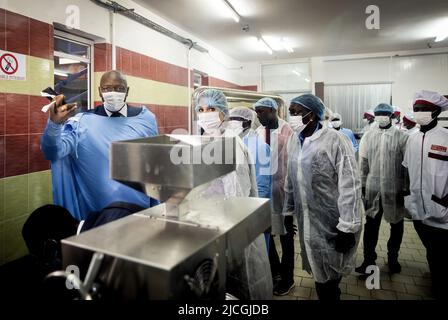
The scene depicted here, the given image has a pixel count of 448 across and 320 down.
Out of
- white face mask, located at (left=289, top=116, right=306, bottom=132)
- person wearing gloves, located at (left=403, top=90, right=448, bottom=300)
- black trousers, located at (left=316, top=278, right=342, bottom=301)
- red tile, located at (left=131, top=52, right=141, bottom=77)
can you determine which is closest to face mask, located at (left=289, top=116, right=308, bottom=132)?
white face mask, located at (left=289, top=116, right=306, bottom=132)

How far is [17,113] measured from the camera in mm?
2607

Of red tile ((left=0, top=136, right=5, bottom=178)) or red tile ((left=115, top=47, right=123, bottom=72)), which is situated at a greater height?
red tile ((left=115, top=47, right=123, bottom=72))

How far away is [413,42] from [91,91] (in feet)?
20.8

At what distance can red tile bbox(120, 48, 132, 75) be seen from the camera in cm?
387

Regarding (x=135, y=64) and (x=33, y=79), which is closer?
(x=33, y=79)

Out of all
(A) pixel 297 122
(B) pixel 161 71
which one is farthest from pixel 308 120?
(B) pixel 161 71

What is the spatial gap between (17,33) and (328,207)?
2817mm

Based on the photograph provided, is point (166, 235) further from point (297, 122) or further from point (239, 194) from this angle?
point (297, 122)

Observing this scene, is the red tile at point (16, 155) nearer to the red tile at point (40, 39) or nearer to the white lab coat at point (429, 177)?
the red tile at point (40, 39)

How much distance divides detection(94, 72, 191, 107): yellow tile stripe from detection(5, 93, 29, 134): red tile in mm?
1013

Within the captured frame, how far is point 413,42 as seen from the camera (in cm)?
641

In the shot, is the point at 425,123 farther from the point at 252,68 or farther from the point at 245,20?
the point at 252,68

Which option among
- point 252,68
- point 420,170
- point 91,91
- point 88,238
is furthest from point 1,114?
point 252,68

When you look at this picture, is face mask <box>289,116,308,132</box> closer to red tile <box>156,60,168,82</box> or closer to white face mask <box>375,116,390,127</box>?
white face mask <box>375,116,390,127</box>
